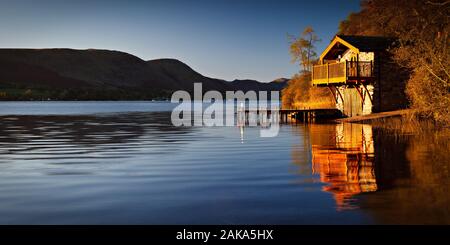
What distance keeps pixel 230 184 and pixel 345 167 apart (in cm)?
483

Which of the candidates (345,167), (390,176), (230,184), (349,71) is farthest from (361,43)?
(230,184)

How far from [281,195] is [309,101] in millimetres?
52349

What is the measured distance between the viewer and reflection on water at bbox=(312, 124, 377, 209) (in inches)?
518

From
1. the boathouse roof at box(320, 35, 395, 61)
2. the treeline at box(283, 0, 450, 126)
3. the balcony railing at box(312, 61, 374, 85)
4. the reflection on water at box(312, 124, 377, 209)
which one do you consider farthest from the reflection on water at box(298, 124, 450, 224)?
the boathouse roof at box(320, 35, 395, 61)

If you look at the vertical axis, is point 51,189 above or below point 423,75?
below

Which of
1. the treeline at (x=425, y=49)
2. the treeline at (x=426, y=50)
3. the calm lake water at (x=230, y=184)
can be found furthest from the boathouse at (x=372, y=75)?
the calm lake water at (x=230, y=184)

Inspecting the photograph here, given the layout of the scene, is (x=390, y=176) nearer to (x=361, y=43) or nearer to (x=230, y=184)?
(x=230, y=184)

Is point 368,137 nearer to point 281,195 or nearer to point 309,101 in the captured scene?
point 281,195

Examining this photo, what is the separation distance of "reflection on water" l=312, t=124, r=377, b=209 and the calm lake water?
0.10 feet
